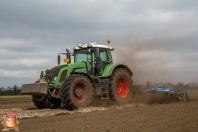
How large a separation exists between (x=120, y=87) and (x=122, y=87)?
0.40 ft

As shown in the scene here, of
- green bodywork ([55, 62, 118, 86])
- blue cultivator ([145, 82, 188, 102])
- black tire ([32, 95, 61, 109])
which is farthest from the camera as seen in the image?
blue cultivator ([145, 82, 188, 102])

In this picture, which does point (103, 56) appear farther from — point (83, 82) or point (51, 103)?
point (51, 103)

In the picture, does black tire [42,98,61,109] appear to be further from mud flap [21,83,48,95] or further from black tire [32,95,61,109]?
mud flap [21,83,48,95]

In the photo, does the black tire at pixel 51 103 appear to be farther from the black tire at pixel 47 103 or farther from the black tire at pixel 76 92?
the black tire at pixel 76 92

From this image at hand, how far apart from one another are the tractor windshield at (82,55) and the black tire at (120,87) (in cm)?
138

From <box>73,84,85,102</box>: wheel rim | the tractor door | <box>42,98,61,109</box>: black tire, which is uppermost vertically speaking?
the tractor door

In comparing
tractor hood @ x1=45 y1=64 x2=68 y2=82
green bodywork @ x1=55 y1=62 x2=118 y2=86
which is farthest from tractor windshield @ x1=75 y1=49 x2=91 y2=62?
tractor hood @ x1=45 y1=64 x2=68 y2=82

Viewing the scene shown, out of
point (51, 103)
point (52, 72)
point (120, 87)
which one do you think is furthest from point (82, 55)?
point (51, 103)

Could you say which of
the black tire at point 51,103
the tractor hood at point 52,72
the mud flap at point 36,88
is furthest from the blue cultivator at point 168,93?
the mud flap at point 36,88

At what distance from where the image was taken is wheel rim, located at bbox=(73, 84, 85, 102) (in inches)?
392

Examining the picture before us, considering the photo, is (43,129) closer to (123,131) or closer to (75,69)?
(123,131)

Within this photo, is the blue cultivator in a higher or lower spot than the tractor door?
lower

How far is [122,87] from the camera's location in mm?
12266

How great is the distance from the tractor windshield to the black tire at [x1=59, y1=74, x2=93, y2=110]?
4.51 ft
